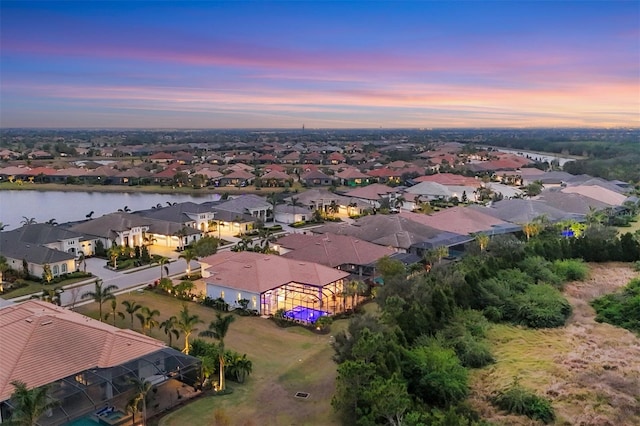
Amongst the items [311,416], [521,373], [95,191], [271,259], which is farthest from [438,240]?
[95,191]

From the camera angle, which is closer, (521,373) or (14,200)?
(521,373)

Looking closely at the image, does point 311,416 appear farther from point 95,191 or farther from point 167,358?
point 95,191

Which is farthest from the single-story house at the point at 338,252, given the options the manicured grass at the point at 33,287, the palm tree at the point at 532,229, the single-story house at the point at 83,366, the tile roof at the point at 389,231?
the single-story house at the point at 83,366

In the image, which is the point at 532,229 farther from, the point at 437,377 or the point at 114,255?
the point at 114,255

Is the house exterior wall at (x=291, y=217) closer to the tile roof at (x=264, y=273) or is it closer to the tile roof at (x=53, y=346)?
the tile roof at (x=264, y=273)

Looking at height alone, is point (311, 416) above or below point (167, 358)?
below

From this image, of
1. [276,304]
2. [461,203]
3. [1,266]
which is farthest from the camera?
[461,203]

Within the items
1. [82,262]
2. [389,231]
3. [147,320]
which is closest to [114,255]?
[82,262]

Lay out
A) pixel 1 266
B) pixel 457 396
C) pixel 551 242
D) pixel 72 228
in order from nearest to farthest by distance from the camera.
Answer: pixel 457 396
pixel 1 266
pixel 551 242
pixel 72 228

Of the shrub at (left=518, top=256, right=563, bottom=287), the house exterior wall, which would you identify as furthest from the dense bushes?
the house exterior wall
